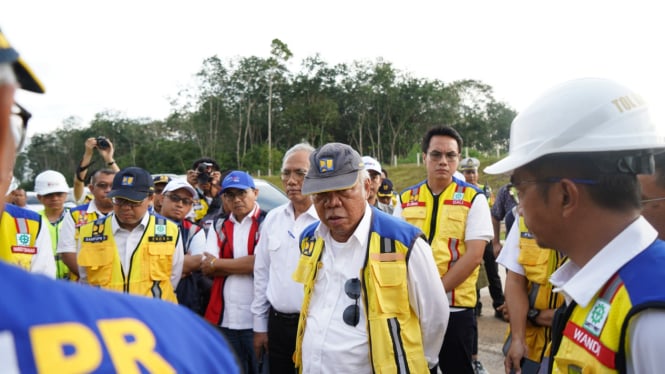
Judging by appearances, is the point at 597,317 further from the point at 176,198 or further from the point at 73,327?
the point at 176,198

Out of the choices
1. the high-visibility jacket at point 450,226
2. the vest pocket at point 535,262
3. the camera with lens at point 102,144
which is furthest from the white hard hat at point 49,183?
the vest pocket at point 535,262

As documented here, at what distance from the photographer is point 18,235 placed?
354 centimetres

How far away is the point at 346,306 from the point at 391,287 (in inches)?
9.9

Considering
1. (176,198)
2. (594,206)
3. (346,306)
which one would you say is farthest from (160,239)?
(594,206)

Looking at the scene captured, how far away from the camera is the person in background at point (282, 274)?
3.39 metres

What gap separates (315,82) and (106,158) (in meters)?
43.0

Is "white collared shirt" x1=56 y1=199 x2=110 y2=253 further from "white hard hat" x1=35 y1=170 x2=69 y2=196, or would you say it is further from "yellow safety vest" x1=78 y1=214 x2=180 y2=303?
"white hard hat" x1=35 y1=170 x2=69 y2=196

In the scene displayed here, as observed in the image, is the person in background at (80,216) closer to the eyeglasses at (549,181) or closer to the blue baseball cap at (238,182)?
the blue baseball cap at (238,182)

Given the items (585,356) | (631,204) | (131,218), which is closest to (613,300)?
(585,356)

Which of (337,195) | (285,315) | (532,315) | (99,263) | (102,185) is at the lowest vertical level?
(285,315)

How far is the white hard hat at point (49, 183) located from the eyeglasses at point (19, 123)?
5823 millimetres

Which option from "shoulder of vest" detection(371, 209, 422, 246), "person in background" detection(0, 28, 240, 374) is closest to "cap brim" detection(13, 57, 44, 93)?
"person in background" detection(0, 28, 240, 374)

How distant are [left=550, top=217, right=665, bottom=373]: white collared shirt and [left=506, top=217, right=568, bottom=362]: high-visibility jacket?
139 cm

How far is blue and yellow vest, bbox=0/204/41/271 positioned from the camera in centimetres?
348
